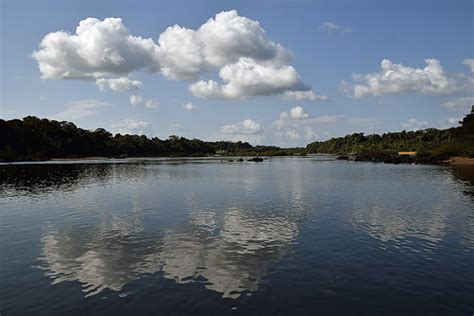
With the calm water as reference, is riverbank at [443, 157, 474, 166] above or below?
above

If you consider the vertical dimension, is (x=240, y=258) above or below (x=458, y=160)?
below

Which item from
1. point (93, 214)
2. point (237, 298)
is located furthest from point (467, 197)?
point (93, 214)

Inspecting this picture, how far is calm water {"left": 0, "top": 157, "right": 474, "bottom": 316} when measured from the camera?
16.1 meters

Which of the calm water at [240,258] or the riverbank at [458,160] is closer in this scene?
the calm water at [240,258]

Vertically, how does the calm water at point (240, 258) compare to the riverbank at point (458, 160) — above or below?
below

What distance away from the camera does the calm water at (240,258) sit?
52.8 ft

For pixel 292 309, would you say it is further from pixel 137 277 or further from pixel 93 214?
pixel 93 214

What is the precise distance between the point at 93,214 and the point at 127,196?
13.9 meters

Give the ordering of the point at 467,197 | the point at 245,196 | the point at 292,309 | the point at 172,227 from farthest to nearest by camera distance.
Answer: the point at 245,196 < the point at 467,197 < the point at 172,227 < the point at 292,309

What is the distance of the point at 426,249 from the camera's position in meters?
23.7

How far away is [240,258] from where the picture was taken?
73.3ft

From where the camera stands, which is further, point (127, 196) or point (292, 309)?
point (127, 196)

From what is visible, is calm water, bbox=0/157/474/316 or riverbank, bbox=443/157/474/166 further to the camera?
riverbank, bbox=443/157/474/166

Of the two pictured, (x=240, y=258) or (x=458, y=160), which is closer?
(x=240, y=258)
